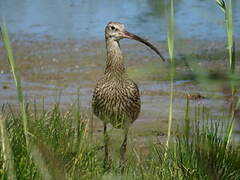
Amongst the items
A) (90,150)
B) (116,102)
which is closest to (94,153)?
(90,150)

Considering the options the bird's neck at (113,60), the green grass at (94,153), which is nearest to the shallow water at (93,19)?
the bird's neck at (113,60)

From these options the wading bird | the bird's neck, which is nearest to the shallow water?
the bird's neck

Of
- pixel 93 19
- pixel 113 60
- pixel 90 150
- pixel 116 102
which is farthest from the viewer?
pixel 93 19

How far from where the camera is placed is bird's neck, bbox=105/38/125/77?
712 centimetres

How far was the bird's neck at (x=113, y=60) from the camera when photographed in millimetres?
7125

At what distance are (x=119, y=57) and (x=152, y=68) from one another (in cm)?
582

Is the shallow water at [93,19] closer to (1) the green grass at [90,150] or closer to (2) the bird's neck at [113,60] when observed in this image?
(2) the bird's neck at [113,60]

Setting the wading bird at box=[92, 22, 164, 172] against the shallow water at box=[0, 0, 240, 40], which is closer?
the wading bird at box=[92, 22, 164, 172]

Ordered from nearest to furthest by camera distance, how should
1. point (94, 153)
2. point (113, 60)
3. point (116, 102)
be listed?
point (94, 153) < point (116, 102) < point (113, 60)

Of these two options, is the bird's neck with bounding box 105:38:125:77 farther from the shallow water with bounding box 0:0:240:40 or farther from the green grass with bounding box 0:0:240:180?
the shallow water with bounding box 0:0:240:40

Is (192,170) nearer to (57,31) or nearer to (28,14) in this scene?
(57,31)

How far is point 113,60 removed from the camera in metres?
7.23

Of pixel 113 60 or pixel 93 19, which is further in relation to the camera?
pixel 93 19

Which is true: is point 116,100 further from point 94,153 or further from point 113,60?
point 94,153
